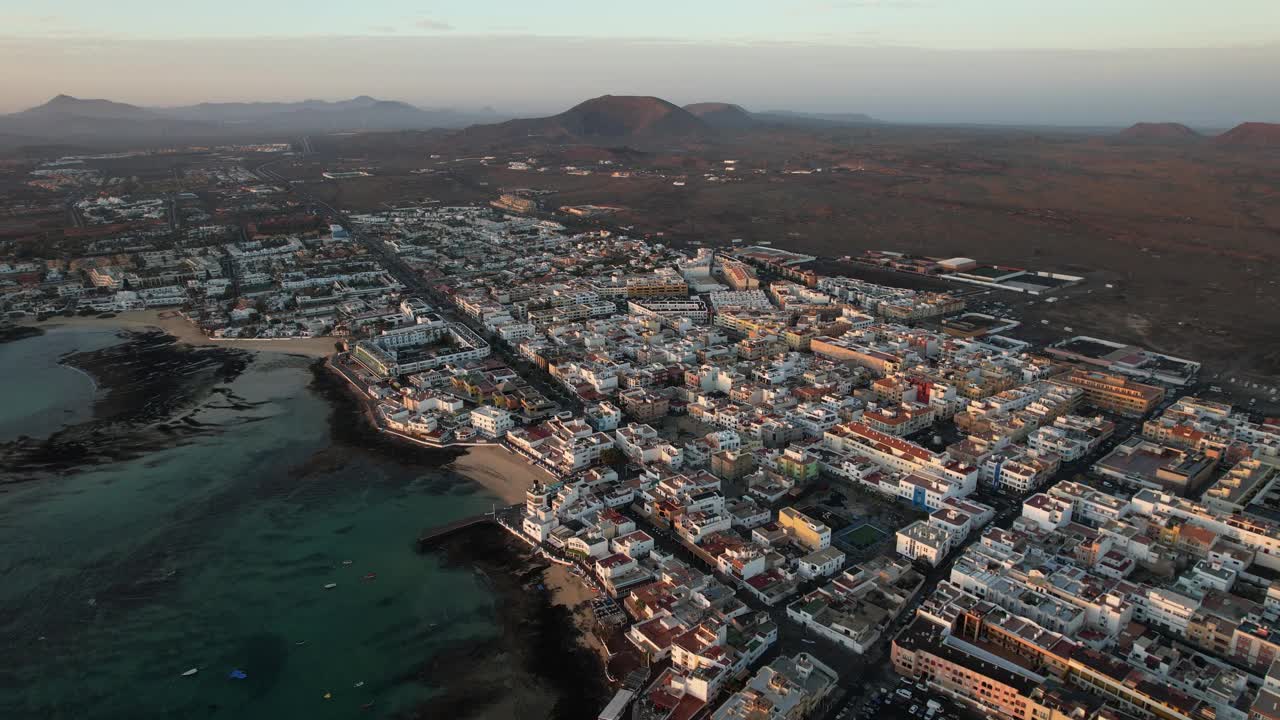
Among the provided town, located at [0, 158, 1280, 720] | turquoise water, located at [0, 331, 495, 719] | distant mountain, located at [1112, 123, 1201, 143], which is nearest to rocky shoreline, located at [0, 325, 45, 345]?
town, located at [0, 158, 1280, 720]

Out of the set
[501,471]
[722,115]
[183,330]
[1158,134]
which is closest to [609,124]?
[722,115]

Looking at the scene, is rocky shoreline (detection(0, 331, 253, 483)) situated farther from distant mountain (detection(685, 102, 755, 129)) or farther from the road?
distant mountain (detection(685, 102, 755, 129))

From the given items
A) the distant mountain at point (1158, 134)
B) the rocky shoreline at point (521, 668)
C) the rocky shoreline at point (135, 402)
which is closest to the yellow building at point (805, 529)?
the rocky shoreline at point (521, 668)

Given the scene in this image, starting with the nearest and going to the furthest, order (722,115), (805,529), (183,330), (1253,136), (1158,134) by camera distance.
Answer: (805,529), (183,330), (1253,136), (1158,134), (722,115)

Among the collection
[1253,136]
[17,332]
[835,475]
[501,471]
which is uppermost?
[1253,136]

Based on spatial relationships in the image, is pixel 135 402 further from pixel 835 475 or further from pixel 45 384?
pixel 835 475
